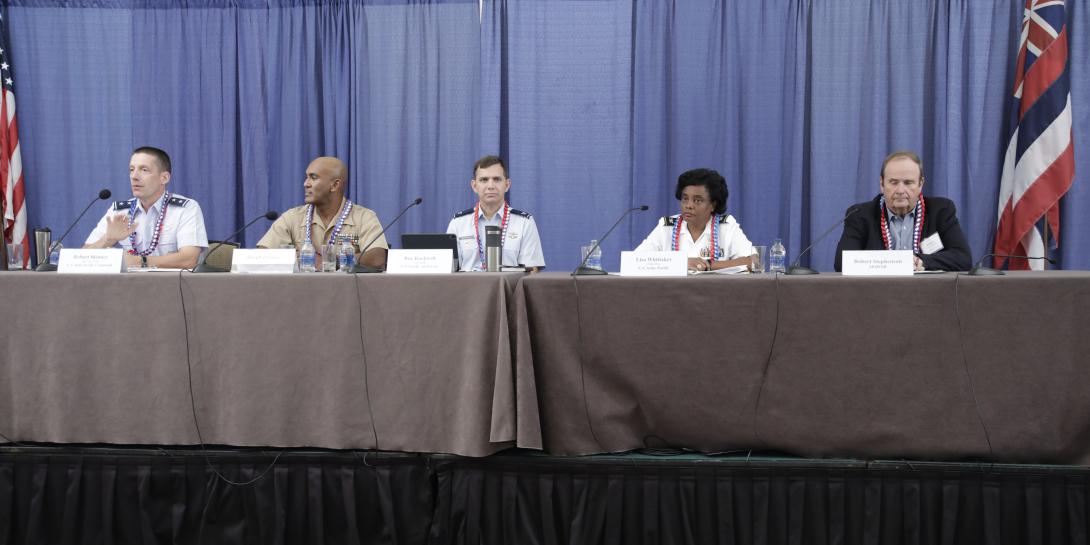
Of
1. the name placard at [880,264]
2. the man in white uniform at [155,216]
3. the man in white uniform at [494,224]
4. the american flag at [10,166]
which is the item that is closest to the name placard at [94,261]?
the man in white uniform at [155,216]

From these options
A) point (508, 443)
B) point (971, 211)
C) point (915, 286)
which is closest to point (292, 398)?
point (508, 443)

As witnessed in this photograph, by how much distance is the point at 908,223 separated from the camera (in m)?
3.07

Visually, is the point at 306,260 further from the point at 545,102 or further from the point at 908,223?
the point at 908,223

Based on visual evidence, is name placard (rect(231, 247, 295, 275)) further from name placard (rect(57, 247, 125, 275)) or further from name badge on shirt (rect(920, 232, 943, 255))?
name badge on shirt (rect(920, 232, 943, 255))

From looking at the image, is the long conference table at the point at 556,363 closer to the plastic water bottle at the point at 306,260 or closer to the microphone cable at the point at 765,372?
the microphone cable at the point at 765,372

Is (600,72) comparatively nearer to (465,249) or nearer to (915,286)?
(465,249)

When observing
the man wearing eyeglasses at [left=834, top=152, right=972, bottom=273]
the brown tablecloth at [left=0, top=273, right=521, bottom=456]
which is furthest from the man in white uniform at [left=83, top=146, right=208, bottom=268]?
the man wearing eyeglasses at [left=834, top=152, right=972, bottom=273]

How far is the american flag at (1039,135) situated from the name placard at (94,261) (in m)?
4.01

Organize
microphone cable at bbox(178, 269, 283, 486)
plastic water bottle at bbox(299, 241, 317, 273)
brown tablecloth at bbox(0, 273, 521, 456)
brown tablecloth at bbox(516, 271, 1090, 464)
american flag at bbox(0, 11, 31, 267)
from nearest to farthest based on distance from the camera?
1. brown tablecloth at bbox(516, 271, 1090, 464)
2. brown tablecloth at bbox(0, 273, 521, 456)
3. microphone cable at bbox(178, 269, 283, 486)
4. plastic water bottle at bbox(299, 241, 317, 273)
5. american flag at bbox(0, 11, 31, 267)

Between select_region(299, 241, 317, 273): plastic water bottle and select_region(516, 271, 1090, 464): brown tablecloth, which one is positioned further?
select_region(299, 241, 317, 273): plastic water bottle

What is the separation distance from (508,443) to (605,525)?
36cm

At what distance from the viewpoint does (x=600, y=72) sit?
4.31 meters

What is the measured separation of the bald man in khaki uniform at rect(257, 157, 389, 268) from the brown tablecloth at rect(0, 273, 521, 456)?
1477mm

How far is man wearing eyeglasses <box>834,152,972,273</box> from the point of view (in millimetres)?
2932
